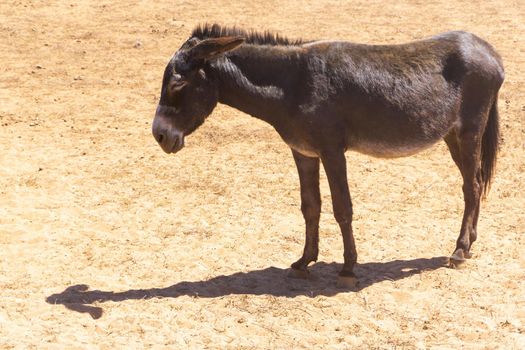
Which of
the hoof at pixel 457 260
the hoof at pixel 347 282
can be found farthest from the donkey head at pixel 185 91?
the hoof at pixel 457 260

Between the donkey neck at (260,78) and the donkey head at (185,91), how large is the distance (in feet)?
0.57

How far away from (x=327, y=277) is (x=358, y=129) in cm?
161

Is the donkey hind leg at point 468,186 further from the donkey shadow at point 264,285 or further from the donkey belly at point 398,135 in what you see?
the donkey belly at point 398,135

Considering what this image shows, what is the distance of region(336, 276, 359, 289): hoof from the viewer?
7.79 metres

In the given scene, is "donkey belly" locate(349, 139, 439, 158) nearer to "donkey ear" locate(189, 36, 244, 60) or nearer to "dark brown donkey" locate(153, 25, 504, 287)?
"dark brown donkey" locate(153, 25, 504, 287)

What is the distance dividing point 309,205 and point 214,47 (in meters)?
2.00

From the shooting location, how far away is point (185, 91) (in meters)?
7.34

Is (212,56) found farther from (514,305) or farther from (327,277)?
(514,305)

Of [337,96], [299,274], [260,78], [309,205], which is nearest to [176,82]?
[260,78]

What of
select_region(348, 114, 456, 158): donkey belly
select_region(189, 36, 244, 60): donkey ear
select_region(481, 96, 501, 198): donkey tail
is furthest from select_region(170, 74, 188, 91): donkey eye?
select_region(481, 96, 501, 198): donkey tail

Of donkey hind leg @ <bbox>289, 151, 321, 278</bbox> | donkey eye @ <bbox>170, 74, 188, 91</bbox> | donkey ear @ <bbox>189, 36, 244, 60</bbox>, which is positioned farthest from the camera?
donkey hind leg @ <bbox>289, 151, 321, 278</bbox>

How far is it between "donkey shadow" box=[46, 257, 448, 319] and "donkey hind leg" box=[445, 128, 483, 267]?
0.78ft

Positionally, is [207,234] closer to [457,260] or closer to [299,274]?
[299,274]

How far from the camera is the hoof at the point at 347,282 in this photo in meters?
7.79
